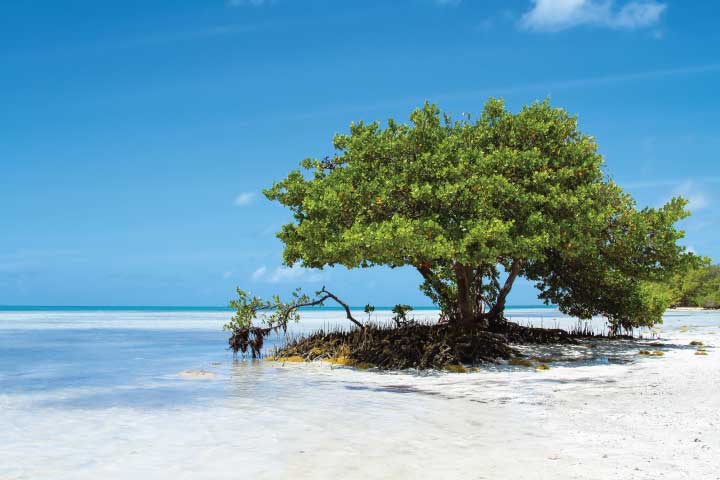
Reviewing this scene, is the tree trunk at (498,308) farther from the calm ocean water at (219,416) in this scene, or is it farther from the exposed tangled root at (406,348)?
the calm ocean water at (219,416)

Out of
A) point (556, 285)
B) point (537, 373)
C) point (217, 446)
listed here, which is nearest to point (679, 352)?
point (556, 285)

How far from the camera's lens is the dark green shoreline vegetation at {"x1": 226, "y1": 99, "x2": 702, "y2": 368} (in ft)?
52.6

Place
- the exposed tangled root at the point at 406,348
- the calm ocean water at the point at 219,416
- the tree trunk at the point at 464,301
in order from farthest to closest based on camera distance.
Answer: the tree trunk at the point at 464,301, the exposed tangled root at the point at 406,348, the calm ocean water at the point at 219,416

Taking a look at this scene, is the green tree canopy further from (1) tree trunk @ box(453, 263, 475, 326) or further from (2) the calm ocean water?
(2) the calm ocean water

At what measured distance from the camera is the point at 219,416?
35.5ft

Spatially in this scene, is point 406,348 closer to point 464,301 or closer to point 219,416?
point 464,301

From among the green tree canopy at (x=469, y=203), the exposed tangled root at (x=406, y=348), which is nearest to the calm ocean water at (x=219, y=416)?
the exposed tangled root at (x=406, y=348)

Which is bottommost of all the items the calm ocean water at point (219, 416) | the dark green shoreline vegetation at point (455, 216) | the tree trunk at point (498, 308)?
the calm ocean water at point (219, 416)

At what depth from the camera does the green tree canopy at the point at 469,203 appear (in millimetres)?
15891

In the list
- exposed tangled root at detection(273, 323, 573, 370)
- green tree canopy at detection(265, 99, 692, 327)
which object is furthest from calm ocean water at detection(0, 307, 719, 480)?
green tree canopy at detection(265, 99, 692, 327)

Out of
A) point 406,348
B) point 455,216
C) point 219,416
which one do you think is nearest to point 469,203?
point 455,216

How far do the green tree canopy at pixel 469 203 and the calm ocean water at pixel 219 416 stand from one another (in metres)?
3.24

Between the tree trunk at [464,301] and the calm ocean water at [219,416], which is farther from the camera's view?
the tree trunk at [464,301]

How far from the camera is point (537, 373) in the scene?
1573 centimetres
